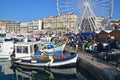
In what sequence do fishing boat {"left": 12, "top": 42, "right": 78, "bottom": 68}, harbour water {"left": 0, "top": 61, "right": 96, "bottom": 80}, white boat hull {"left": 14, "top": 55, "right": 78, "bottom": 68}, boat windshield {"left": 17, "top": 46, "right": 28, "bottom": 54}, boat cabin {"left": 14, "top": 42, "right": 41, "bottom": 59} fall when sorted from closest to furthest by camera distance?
harbour water {"left": 0, "top": 61, "right": 96, "bottom": 80}
white boat hull {"left": 14, "top": 55, "right": 78, "bottom": 68}
fishing boat {"left": 12, "top": 42, "right": 78, "bottom": 68}
boat cabin {"left": 14, "top": 42, "right": 41, "bottom": 59}
boat windshield {"left": 17, "top": 46, "right": 28, "bottom": 54}

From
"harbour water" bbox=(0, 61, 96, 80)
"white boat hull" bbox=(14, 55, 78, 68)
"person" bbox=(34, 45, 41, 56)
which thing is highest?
"person" bbox=(34, 45, 41, 56)

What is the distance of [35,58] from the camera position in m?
27.2

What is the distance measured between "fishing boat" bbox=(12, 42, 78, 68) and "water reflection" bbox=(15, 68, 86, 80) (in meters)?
0.61

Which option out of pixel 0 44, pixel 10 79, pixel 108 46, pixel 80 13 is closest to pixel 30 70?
pixel 10 79

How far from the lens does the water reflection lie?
76.3 feet

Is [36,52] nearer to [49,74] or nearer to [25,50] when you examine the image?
[25,50]

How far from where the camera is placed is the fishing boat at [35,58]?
25.5 metres

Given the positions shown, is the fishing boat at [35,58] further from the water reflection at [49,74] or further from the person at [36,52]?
the water reflection at [49,74]

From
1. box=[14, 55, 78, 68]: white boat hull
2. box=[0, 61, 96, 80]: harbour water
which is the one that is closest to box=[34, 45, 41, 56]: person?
box=[14, 55, 78, 68]: white boat hull

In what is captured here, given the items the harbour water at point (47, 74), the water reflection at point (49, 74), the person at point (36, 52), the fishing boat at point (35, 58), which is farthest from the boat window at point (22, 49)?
the water reflection at point (49, 74)

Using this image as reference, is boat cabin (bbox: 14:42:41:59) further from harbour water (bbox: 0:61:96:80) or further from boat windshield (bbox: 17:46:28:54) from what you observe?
harbour water (bbox: 0:61:96:80)

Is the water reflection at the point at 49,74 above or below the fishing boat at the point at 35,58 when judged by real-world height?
below

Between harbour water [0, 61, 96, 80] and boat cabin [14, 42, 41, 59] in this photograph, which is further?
boat cabin [14, 42, 41, 59]

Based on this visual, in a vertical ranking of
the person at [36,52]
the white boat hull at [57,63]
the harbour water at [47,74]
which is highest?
the person at [36,52]
